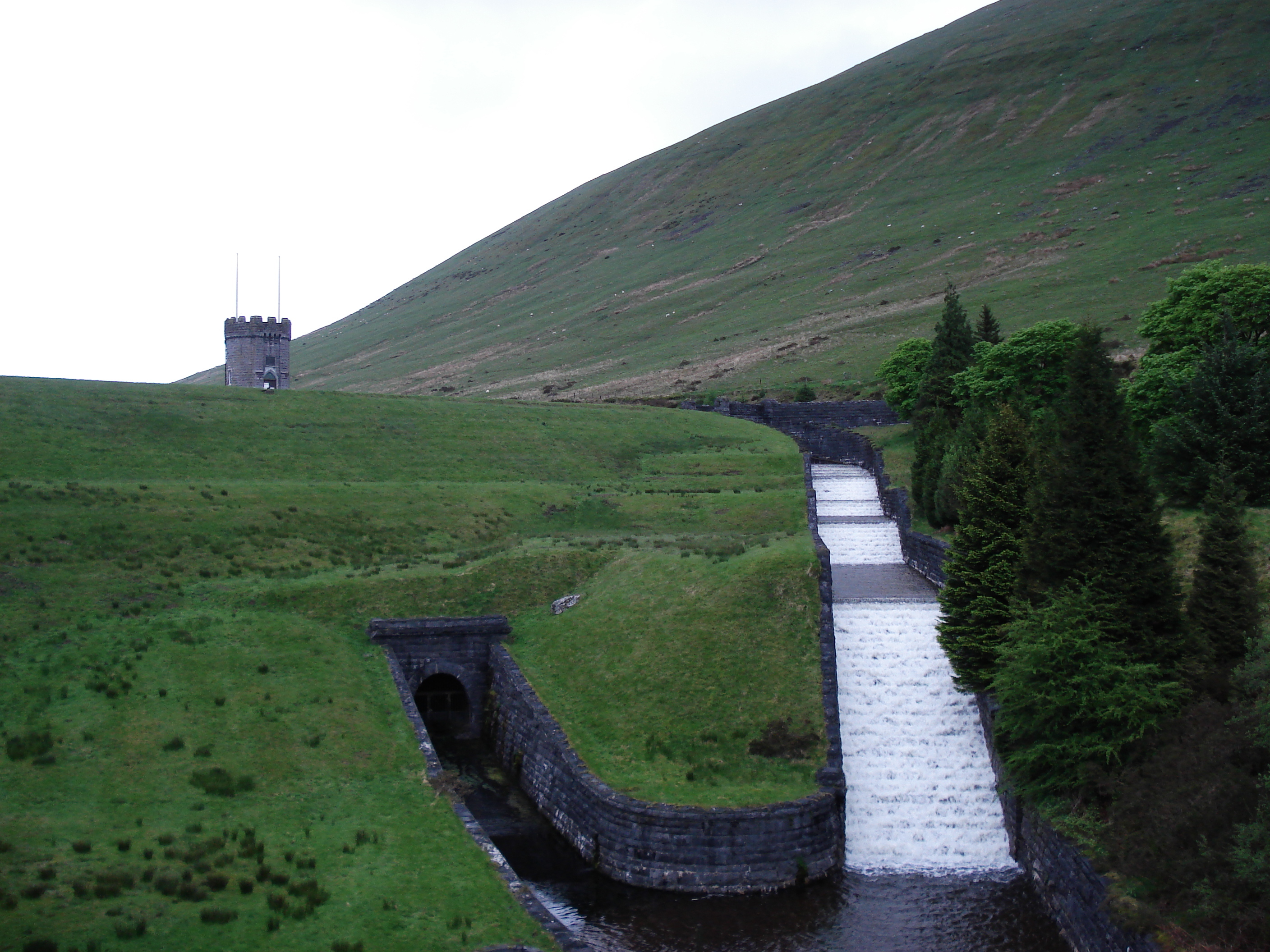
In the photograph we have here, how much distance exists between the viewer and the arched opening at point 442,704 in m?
38.9

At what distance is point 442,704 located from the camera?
39.2 meters

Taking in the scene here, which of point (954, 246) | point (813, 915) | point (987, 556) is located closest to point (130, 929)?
point (813, 915)

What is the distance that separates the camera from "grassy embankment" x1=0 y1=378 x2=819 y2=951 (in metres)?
22.8

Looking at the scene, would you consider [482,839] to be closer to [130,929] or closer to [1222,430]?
[130,929]

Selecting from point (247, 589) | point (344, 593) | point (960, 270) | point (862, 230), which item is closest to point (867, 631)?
point (344, 593)

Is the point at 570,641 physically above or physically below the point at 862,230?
below

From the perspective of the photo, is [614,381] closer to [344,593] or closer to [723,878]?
[344,593]

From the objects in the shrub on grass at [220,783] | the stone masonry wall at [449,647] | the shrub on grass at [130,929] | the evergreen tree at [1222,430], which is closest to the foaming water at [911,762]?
the evergreen tree at [1222,430]

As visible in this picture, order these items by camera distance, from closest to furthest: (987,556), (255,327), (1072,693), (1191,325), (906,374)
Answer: (1072,693)
(987,556)
(1191,325)
(906,374)
(255,327)

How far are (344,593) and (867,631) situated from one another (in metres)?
21.3

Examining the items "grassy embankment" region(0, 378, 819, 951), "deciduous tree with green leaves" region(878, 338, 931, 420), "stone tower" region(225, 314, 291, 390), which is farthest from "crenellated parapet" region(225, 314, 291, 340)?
"deciduous tree with green leaves" region(878, 338, 931, 420)

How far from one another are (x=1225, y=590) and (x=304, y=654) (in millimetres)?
29291

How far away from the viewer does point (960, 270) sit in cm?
14012

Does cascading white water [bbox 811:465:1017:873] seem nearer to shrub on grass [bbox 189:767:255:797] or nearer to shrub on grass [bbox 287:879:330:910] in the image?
shrub on grass [bbox 287:879:330:910]
